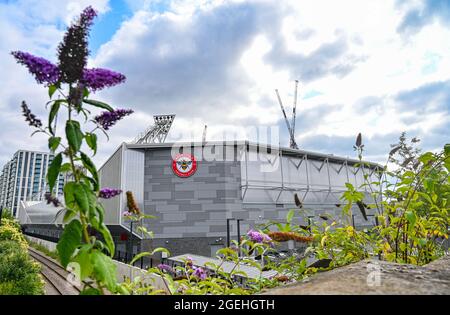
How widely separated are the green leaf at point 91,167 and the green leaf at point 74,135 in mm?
65

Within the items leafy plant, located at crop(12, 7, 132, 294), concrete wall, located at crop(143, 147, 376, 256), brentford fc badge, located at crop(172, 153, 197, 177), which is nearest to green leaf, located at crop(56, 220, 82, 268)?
leafy plant, located at crop(12, 7, 132, 294)

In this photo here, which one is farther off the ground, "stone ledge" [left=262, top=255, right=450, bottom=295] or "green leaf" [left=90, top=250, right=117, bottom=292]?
"green leaf" [left=90, top=250, right=117, bottom=292]

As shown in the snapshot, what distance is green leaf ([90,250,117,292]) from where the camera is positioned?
33.6 inches

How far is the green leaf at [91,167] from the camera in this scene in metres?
1.01

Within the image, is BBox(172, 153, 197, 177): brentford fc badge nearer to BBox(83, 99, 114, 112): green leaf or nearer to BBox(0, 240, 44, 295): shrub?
BBox(0, 240, 44, 295): shrub

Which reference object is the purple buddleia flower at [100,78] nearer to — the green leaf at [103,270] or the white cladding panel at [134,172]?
the green leaf at [103,270]

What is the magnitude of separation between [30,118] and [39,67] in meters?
0.19

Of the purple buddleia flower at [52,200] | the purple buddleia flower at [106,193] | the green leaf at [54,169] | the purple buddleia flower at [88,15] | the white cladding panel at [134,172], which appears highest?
the white cladding panel at [134,172]

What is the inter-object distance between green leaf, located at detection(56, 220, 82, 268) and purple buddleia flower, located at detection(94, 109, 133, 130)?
413mm

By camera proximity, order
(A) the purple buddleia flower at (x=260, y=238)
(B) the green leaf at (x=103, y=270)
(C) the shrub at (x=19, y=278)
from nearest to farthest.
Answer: (B) the green leaf at (x=103, y=270)
(A) the purple buddleia flower at (x=260, y=238)
(C) the shrub at (x=19, y=278)

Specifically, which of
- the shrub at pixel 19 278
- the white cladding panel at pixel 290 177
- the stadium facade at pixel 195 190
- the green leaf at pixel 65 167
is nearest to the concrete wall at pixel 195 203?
the stadium facade at pixel 195 190

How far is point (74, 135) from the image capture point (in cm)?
94
